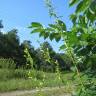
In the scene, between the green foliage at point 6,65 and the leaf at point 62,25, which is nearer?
the leaf at point 62,25

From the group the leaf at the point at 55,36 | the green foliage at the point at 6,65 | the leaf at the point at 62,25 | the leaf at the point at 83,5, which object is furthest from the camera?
the green foliage at the point at 6,65

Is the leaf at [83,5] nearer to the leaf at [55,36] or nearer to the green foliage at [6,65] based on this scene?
the leaf at [55,36]

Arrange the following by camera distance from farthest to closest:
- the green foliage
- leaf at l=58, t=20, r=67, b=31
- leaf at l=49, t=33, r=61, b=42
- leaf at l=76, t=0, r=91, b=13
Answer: the green foliage, leaf at l=49, t=33, r=61, b=42, leaf at l=58, t=20, r=67, b=31, leaf at l=76, t=0, r=91, b=13

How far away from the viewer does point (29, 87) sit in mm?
17375

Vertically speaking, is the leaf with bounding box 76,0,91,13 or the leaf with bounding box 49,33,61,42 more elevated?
the leaf with bounding box 76,0,91,13

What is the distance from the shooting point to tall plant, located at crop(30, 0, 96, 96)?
258 cm

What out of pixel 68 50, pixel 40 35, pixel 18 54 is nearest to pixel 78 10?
pixel 68 50

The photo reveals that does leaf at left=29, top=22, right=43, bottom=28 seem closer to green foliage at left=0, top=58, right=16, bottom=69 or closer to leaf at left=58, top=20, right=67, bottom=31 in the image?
leaf at left=58, top=20, right=67, bottom=31

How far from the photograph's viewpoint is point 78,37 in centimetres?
288

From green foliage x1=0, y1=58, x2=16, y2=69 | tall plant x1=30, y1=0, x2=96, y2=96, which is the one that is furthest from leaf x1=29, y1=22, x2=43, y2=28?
green foliage x1=0, y1=58, x2=16, y2=69

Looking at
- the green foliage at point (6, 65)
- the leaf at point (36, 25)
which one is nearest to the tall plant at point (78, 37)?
the leaf at point (36, 25)

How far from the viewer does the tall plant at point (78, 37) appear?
8.46ft

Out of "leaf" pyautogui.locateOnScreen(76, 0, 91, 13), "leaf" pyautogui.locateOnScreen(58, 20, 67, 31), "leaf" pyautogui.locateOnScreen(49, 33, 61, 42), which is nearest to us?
"leaf" pyautogui.locateOnScreen(76, 0, 91, 13)

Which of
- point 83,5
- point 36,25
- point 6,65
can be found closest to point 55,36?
point 36,25
